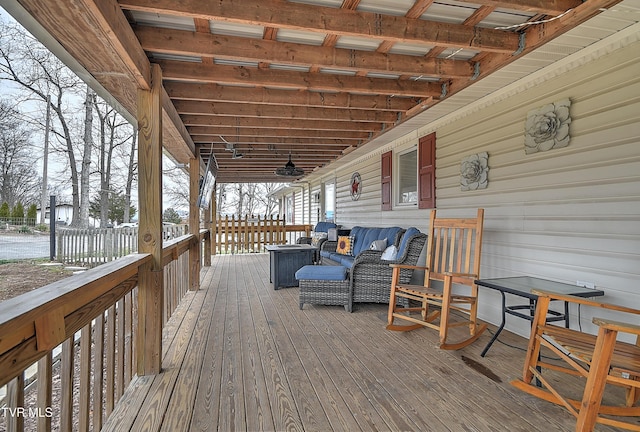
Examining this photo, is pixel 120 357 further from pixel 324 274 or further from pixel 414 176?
pixel 414 176

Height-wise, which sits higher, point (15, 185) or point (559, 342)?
point (15, 185)

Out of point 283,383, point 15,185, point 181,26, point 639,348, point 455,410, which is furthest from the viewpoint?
point 181,26

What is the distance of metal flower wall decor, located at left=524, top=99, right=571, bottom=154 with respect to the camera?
281 cm

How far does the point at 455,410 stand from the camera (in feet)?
6.57

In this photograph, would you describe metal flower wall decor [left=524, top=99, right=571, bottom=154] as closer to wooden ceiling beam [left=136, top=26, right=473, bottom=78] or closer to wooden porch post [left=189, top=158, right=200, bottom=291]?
wooden ceiling beam [left=136, top=26, right=473, bottom=78]

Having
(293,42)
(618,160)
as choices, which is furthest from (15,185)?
(618,160)

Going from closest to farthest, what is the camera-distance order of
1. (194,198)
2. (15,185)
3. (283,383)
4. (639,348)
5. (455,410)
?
1. (15,185)
2. (639,348)
3. (455,410)
4. (283,383)
5. (194,198)

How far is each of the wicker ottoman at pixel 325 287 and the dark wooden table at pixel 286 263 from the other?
1306 mm

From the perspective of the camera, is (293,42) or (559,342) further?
(293,42)

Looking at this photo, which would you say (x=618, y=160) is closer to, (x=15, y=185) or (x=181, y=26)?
(x=181, y=26)

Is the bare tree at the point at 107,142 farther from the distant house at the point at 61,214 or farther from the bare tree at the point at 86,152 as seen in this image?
the distant house at the point at 61,214

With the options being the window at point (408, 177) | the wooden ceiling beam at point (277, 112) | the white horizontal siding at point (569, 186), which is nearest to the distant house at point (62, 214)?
the wooden ceiling beam at point (277, 112)

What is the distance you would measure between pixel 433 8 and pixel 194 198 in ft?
13.6

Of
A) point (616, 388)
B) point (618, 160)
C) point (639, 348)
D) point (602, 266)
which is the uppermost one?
point (618, 160)
